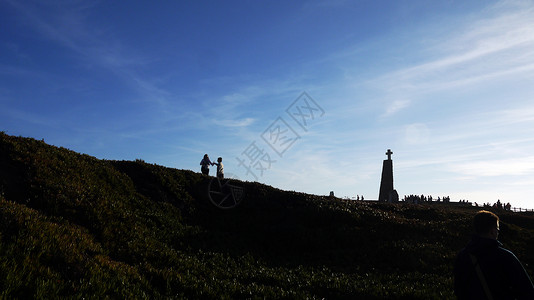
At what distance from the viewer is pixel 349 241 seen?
19.2 m

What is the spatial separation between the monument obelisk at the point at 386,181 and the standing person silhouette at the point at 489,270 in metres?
40.9

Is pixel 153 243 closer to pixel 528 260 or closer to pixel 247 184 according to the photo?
pixel 247 184

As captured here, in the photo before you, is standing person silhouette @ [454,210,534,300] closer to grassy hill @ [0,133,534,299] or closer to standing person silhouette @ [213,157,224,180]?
grassy hill @ [0,133,534,299]

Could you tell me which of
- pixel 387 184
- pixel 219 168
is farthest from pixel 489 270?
pixel 387 184

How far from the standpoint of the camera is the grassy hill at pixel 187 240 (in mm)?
8859

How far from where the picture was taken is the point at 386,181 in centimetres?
4406

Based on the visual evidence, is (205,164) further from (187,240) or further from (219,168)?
(187,240)

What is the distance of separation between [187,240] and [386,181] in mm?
34377

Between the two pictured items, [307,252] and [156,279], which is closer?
[156,279]

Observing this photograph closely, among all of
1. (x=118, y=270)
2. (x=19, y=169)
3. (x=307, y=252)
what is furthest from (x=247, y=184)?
(x=118, y=270)

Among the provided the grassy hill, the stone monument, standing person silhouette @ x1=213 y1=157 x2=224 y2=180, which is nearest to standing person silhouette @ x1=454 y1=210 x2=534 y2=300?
the grassy hill

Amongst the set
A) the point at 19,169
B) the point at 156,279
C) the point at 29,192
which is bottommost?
the point at 156,279

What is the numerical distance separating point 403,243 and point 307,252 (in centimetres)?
588

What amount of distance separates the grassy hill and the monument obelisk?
16.4m
